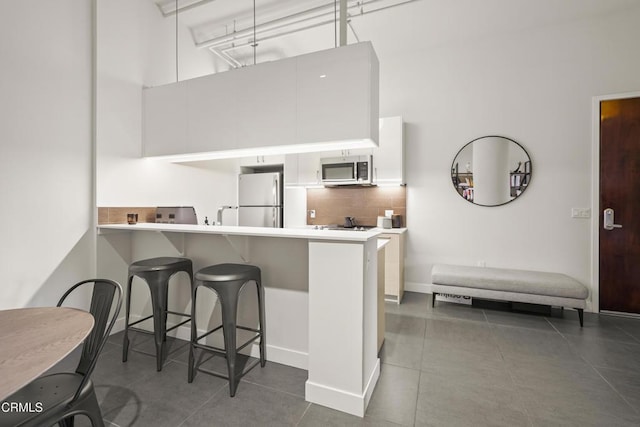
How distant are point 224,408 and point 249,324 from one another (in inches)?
26.0

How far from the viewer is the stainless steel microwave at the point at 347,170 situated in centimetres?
394

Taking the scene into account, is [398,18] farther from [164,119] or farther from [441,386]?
[441,386]

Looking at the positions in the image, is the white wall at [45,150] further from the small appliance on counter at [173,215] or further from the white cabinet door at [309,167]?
the white cabinet door at [309,167]

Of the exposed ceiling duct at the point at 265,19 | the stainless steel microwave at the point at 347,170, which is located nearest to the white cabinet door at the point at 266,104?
the exposed ceiling duct at the point at 265,19

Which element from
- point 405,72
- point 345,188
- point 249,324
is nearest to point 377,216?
point 345,188

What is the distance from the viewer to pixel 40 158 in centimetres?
240

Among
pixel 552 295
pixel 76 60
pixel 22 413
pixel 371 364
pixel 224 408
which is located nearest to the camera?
pixel 22 413

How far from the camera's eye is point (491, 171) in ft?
12.4

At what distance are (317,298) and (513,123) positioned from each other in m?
3.47

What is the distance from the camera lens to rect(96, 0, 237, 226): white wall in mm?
2766

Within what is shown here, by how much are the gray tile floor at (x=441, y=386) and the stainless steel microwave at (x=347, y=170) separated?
196 centimetres

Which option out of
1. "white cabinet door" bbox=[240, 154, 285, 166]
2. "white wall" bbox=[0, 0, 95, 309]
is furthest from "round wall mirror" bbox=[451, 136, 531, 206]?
"white wall" bbox=[0, 0, 95, 309]

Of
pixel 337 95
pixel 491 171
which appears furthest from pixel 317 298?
pixel 491 171

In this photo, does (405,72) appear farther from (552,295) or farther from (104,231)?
(104,231)
